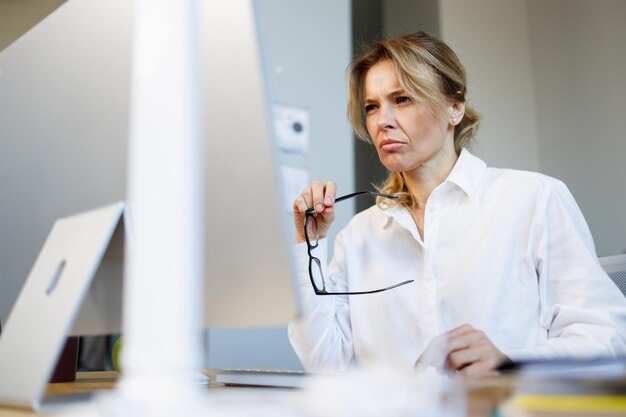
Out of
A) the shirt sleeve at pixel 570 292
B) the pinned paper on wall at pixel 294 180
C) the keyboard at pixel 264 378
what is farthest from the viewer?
the pinned paper on wall at pixel 294 180

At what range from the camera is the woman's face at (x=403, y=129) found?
140 centimetres

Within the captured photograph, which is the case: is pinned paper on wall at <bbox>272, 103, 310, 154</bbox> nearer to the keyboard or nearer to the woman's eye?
the woman's eye

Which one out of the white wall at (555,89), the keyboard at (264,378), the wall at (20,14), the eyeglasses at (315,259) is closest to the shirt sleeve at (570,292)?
the eyeglasses at (315,259)

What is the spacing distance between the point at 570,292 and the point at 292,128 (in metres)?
1.13

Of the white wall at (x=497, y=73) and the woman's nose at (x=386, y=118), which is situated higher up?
the white wall at (x=497, y=73)

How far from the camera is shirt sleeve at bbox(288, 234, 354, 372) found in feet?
4.20

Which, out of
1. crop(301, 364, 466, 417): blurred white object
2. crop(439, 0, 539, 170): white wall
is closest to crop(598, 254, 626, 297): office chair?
crop(301, 364, 466, 417): blurred white object

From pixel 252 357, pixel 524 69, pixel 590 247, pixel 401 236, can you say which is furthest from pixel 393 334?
pixel 524 69

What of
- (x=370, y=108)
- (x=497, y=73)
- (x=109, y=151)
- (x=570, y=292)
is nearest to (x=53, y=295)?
(x=109, y=151)

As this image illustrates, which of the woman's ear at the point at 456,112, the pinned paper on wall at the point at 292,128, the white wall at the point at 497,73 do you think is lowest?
the woman's ear at the point at 456,112

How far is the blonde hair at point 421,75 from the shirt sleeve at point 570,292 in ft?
1.12

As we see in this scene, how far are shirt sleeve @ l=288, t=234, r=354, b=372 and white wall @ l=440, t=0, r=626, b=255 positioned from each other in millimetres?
1194

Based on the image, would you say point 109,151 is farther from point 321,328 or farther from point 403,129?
point 403,129

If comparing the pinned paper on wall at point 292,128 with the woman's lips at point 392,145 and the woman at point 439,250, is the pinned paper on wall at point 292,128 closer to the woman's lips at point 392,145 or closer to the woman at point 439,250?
the woman at point 439,250
